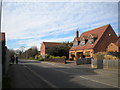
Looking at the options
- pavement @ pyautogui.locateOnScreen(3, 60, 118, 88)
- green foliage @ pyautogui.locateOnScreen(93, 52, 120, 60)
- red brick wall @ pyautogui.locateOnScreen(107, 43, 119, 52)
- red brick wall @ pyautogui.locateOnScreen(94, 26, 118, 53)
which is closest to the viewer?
pavement @ pyautogui.locateOnScreen(3, 60, 118, 88)

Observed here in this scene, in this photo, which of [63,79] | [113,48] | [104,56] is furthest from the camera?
[113,48]

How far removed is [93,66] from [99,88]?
15.0 meters

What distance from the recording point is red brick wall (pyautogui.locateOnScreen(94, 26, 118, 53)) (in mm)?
37781

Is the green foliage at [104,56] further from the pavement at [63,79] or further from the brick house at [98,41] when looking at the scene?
the brick house at [98,41]

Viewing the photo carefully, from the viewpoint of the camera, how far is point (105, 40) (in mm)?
39000

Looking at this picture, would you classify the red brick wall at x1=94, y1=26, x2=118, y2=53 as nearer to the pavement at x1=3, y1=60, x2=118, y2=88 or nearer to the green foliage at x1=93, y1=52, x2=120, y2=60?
the green foliage at x1=93, y1=52, x2=120, y2=60

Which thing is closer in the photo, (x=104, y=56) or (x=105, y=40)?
(x=104, y=56)

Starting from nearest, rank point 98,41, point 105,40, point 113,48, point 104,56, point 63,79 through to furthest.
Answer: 1. point 63,79
2. point 104,56
3. point 113,48
4. point 98,41
5. point 105,40

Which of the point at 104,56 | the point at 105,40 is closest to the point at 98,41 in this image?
the point at 105,40

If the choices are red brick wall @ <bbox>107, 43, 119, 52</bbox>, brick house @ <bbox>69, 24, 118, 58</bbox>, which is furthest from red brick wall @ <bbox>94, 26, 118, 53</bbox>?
red brick wall @ <bbox>107, 43, 119, 52</bbox>

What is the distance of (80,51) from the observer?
43344 mm

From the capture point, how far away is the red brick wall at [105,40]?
3778 cm

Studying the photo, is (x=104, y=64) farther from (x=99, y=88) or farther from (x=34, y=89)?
(x=34, y=89)

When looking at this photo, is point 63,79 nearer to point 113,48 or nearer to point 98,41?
point 113,48
